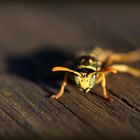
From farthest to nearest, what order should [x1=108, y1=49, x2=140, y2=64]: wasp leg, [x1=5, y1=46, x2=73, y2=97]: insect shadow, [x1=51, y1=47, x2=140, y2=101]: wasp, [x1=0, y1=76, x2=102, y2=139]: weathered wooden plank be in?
1. [x1=108, y1=49, x2=140, y2=64]: wasp leg
2. [x1=5, y1=46, x2=73, y2=97]: insect shadow
3. [x1=51, y1=47, x2=140, y2=101]: wasp
4. [x1=0, y1=76, x2=102, y2=139]: weathered wooden plank

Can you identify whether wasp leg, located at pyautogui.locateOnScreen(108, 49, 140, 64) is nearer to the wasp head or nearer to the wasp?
the wasp

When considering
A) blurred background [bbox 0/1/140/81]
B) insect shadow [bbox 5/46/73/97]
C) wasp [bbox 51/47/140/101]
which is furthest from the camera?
blurred background [bbox 0/1/140/81]

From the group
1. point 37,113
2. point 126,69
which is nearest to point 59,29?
point 126,69

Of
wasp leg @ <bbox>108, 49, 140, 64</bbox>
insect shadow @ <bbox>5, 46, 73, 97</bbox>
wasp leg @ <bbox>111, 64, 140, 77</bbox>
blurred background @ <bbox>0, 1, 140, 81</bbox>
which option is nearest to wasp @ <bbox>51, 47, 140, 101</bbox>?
wasp leg @ <bbox>111, 64, 140, 77</bbox>

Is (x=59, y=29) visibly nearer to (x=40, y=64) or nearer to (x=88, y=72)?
(x=40, y=64)

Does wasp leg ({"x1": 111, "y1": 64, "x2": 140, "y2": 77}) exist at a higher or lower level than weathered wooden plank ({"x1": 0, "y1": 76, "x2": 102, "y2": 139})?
higher

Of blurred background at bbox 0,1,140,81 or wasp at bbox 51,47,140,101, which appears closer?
wasp at bbox 51,47,140,101

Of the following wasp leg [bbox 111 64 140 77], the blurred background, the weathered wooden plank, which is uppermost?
the blurred background

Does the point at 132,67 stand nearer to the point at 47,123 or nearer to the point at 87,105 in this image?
the point at 87,105
